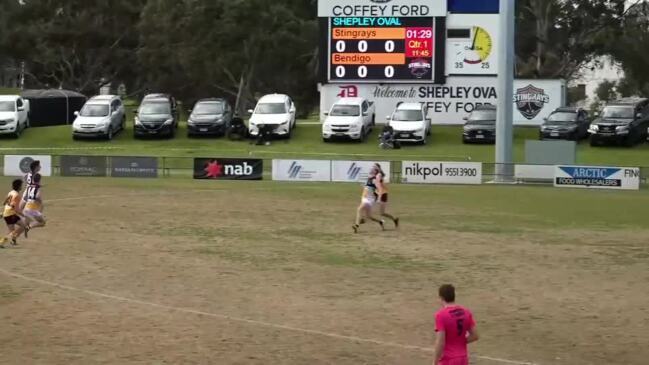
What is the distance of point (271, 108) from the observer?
1956 inches

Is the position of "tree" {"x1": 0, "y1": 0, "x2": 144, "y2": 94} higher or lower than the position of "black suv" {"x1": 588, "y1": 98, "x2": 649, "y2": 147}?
higher

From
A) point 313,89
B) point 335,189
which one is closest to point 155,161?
point 335,189

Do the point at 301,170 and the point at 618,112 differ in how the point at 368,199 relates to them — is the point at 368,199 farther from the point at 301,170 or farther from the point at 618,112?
the point at 618,112

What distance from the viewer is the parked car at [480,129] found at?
158 feet

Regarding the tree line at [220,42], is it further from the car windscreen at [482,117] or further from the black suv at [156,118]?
the car windscreen at [482,117]

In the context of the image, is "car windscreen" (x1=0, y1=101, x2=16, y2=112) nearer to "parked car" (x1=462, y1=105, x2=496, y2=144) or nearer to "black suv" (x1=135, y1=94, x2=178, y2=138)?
"black suv" (x1=135, y1=94, x2=178, y2=138)

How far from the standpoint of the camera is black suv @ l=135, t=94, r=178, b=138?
49531 millimetres

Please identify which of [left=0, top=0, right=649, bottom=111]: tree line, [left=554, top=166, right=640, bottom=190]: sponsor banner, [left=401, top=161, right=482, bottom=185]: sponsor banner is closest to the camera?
[left=554, top=166, right=640, bottom=190]: sponsor banner

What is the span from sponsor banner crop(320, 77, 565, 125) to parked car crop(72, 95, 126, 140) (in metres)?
11.7

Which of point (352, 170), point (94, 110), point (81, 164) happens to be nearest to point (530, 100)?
point (352, 170)

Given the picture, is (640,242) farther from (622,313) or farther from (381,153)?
(381,153)

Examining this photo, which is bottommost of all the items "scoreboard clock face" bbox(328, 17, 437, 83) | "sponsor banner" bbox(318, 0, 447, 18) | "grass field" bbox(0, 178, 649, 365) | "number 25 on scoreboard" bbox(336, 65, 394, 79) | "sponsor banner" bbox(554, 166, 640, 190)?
"grass field" bbox(0, 178, 649, 365)

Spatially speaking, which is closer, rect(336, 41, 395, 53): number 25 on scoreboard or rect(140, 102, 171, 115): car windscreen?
rect(336, 41, 395, 53): number 25 on scoreboard

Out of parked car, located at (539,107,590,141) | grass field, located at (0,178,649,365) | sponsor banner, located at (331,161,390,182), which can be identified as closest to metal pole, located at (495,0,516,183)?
sponsor banner, located at (331,161,390,182)
